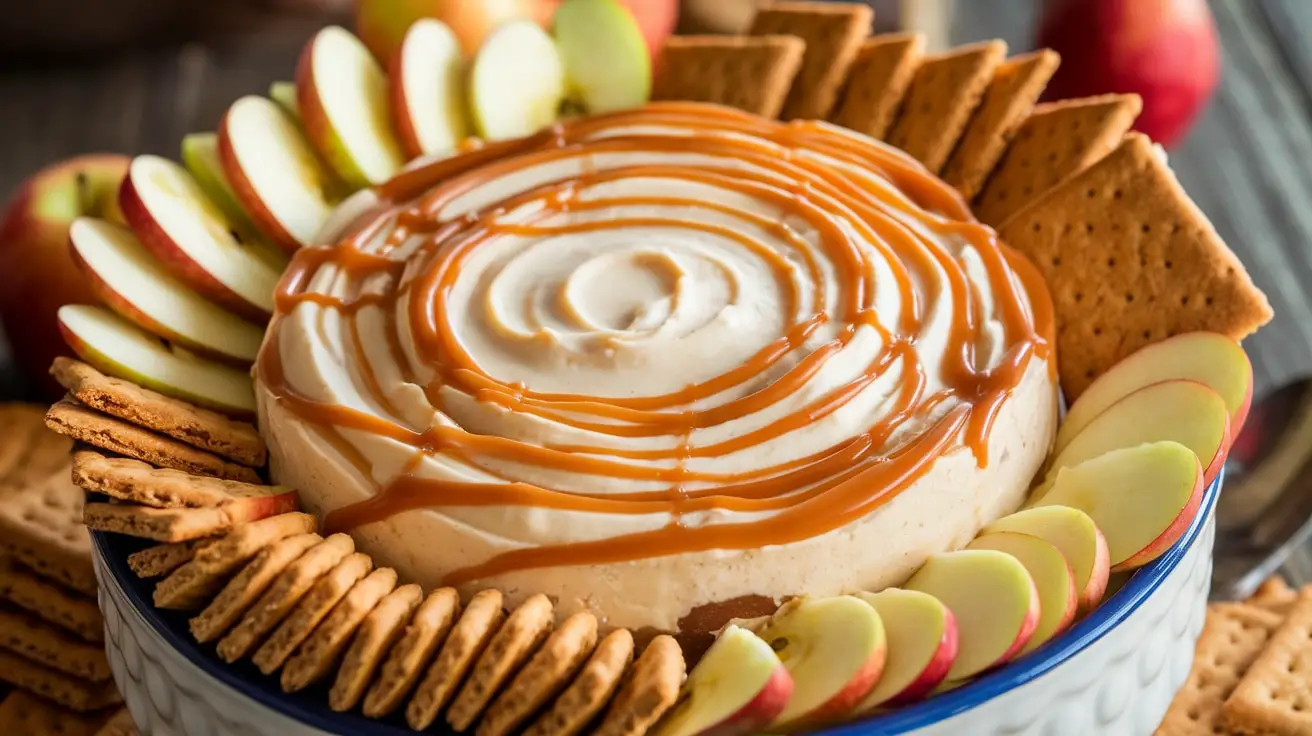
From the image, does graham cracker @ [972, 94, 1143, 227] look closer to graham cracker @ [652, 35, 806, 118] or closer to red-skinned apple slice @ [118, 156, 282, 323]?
graham cracker @ [652, 35, 806, 118]

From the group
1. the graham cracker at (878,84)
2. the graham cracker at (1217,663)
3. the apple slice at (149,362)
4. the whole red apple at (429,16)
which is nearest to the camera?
the apple slice at (149,362)

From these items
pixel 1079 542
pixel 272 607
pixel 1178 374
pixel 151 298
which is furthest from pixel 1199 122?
pixel 272 607

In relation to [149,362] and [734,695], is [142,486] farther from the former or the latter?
[734,695]

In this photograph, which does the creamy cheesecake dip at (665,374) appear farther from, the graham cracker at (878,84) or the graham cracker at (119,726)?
the graham cracker at (119,726)

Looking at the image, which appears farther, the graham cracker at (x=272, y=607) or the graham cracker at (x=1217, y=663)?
the graham cracker at (x=1217, y=663)

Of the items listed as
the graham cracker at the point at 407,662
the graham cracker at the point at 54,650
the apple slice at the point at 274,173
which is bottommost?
the graham cracker at the point at 54,650

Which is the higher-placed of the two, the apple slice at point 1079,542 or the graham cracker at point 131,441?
the graham cracker at point 131,441

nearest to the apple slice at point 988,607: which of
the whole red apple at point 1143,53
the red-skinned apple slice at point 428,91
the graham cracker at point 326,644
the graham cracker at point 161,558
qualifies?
the graham cracker at point 326,644
